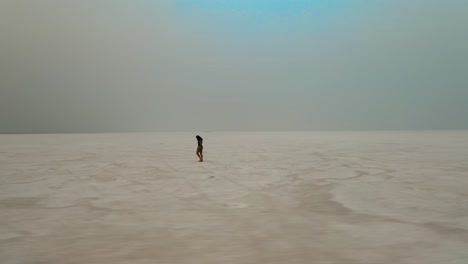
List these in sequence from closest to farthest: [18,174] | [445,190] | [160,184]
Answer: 1. [445,190]
2. [160,184]
3. [18,174]

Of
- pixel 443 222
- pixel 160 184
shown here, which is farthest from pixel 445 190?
pixel 160 184

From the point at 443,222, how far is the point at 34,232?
3.79 meters

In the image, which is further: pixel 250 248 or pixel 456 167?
pixel 456 167

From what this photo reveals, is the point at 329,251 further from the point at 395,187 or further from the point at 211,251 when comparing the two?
the point at 395,187

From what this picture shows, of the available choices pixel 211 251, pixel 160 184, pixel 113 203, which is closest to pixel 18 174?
pixel 160 184

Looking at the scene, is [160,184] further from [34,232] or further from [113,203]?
[34,232]

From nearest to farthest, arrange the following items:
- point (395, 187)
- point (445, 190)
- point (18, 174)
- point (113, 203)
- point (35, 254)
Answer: point (35, 254)
point (113, 203)
point (445, 190)
point (395, 187)
point (18, 174)

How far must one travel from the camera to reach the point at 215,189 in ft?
16.8

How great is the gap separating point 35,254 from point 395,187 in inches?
186

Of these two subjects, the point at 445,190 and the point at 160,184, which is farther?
the point at 160,184

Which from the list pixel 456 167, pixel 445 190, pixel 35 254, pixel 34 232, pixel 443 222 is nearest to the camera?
pixel 35 254

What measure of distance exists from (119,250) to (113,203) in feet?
5.77

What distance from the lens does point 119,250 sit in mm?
2578

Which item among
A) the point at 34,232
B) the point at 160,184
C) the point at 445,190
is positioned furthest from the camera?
the point at 160,184
